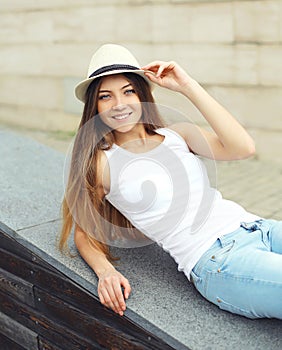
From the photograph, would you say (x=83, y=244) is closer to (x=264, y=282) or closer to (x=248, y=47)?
(x=264, y=282)

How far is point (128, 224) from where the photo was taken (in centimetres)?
286

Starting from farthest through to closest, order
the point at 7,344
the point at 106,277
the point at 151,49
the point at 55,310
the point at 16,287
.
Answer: the point at 151,49, the point at 7,344, the point at 16,287, the point at 55,310, the point at 106,277

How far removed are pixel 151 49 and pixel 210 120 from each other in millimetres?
4335

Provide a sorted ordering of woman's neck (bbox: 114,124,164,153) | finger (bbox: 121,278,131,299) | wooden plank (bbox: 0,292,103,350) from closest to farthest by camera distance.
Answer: finger (bbox: 121,278,131,299) < woman's neck (bbox: 114,124,164,153) < wooden plank (bbox: 0,292,103,350)

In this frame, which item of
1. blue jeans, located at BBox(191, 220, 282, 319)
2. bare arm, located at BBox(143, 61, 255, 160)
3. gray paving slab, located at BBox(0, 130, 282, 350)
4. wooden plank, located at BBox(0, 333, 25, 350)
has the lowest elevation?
wooden plank, located at BBox(0, 333, 25, 350)

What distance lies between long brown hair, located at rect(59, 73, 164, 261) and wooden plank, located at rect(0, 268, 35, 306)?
0.54m

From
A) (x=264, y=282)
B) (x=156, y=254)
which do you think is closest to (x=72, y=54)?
(x=156, y=254)

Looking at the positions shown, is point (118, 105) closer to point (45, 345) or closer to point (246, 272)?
point (246, 272)

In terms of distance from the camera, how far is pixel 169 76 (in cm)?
268

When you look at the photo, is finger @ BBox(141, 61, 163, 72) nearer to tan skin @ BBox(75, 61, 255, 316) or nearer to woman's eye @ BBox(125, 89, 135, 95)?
tan skin @ BBox(75, 61, 255, 316)

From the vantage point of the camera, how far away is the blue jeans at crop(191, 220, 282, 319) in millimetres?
2252

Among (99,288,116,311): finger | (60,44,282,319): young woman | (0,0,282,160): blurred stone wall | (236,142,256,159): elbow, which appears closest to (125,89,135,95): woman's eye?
(60,44,282,319): young woman

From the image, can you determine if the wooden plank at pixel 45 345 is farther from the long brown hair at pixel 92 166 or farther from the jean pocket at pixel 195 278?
the jean pocket at pixel 195 278

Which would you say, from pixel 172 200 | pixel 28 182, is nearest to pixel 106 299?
pixel 172 200
